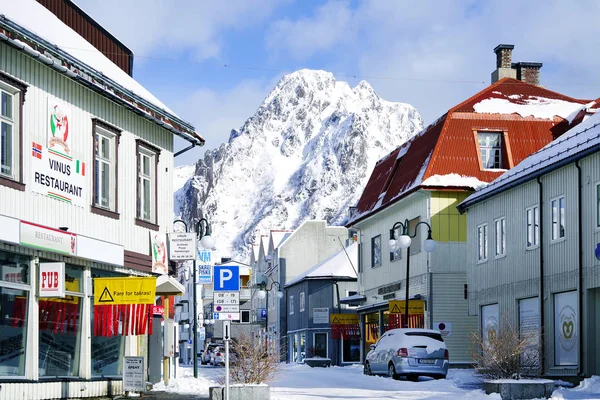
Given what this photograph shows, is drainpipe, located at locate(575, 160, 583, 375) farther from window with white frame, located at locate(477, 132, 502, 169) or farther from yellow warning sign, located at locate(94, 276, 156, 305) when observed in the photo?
window with white frame, located at locate(477, 132, 502, 169)

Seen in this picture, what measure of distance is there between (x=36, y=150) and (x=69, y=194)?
1518mm

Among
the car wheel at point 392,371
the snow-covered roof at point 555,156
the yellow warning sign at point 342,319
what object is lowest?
the car wheel at point 392,371

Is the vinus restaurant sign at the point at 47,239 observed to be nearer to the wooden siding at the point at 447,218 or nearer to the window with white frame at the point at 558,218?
the window with white frame at the point at 558,218

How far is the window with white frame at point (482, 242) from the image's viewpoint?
37.4 meters

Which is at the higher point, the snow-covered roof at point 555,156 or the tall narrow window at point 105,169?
the snow-covered roof at point 555,156

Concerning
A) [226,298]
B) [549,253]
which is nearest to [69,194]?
[226,298]

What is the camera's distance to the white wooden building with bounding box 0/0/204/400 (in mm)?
18781

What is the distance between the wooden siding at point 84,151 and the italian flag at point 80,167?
0.46 feet

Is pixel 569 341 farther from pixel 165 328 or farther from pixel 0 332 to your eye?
pixel 0 332

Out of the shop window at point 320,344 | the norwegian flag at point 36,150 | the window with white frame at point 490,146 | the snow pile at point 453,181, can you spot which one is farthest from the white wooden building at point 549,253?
the shop window at point 320,344

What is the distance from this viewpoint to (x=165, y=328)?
97.9 feet

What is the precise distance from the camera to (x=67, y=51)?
2128 centimetres

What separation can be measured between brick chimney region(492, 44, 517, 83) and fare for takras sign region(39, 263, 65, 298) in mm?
32889

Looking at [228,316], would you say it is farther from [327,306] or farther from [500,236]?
[327,306]
